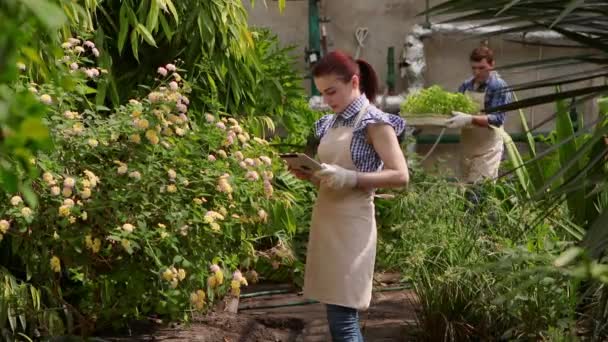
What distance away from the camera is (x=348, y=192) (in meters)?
4.04

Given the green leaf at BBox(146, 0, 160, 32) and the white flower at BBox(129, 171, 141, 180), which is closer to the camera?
the white flower at BBox(129, 171, 141, 180)

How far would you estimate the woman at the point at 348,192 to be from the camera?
3.97 meters

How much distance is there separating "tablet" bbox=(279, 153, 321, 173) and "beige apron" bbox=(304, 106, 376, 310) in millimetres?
186

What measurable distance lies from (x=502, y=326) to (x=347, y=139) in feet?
4.09

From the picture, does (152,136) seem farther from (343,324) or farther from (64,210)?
(343,324)

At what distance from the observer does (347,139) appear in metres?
4.07

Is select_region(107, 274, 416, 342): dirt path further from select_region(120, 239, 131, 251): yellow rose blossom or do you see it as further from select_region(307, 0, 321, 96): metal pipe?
select_region(307, 0, 321, 96): metal pipe

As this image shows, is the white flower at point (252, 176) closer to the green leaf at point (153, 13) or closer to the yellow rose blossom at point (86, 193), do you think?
the yellow rose blossom at point (86, 193)

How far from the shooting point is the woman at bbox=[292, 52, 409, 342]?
13.0ft

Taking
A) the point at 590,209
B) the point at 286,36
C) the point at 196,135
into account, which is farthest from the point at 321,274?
the point at 286,36

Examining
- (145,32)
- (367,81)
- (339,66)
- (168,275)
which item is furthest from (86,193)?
(145,32)

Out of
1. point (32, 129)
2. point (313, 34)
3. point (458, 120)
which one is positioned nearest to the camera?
point (32, 129)

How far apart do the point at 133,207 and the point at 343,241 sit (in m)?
0.87

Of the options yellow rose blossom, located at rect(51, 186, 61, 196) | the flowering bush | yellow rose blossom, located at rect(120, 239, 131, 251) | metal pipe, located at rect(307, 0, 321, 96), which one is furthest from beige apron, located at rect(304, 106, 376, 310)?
metal pipe, located at rect(307, 0, 321, 96)
